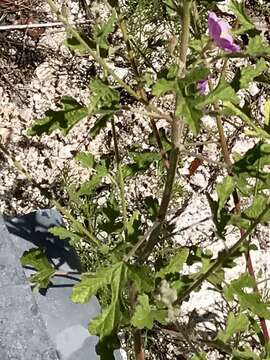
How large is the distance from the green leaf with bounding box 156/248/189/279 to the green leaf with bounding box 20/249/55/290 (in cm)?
26

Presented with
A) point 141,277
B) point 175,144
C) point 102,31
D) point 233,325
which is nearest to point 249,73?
point 175,144

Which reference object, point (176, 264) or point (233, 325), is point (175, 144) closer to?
point (176, 264)

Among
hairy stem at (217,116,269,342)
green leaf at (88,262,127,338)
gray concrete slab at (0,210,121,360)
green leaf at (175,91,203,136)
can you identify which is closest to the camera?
green leaf at (175,91,203,136)

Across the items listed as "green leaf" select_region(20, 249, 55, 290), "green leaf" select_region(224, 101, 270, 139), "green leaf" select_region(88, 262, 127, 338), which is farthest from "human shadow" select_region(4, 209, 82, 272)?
"green leaf" select_region(224, 101, 270, 139)

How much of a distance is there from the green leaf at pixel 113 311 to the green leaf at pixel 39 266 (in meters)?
0.31

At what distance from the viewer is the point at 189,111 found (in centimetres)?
142

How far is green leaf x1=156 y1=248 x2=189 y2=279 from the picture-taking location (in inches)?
74.5

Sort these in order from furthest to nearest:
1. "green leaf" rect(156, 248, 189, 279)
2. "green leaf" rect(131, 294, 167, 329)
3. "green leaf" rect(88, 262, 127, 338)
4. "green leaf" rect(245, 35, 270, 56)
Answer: "green leaf" rect(156, 248, 189, 279)
"green leaf" rect(131, 294, 167, 329)
"green leaf" rect(88, 262, 127, 338)
"green leaf" rect(245, 35, 270, 56)

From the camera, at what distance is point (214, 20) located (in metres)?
1.57

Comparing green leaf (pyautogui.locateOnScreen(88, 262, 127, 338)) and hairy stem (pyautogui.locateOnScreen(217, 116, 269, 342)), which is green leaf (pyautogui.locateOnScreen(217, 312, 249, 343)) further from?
green leaf (pyautogui.locateOnScreen(88, 262, 127, 338))

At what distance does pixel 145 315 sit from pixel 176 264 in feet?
0.63

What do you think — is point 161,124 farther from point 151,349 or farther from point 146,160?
point 146,160

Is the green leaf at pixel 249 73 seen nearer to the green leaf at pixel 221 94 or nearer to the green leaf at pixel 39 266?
the green leaf at pixel 221 94

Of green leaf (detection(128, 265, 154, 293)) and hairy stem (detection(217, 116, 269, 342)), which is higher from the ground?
hairy stem (detection(217, 116, 269, 342))
